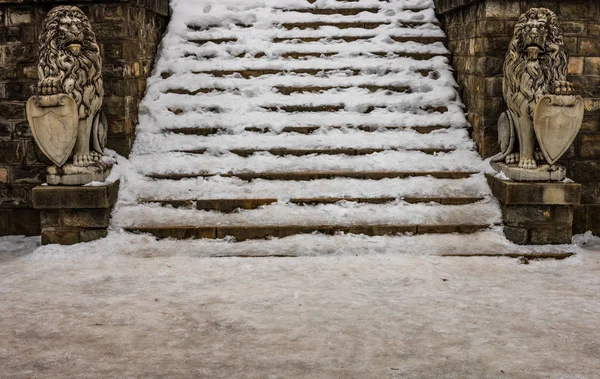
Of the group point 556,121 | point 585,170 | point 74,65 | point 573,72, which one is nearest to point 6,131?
point 74,65

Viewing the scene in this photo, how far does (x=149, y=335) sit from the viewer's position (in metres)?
4.25

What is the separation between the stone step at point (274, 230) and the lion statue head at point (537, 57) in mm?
1305

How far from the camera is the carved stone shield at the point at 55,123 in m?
6.14

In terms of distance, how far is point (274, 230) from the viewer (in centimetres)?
620

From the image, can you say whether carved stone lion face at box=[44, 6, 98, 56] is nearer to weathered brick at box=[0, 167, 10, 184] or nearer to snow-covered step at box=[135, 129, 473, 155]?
snow-covered step at box=[135, 129, 473, 155]

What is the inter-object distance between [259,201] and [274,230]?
46cm

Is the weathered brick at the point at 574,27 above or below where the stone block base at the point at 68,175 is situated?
above

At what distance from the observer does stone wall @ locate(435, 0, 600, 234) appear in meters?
6.98

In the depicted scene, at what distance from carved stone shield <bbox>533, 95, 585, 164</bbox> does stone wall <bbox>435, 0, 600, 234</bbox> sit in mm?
946

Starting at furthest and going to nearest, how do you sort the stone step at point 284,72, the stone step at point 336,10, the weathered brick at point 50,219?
the stone step at point 336,10, the stone step at point 284,72, the weathered brick at point 50,219

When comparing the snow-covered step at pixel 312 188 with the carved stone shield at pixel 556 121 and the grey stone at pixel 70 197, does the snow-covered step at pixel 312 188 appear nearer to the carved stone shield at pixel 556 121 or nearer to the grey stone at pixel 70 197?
the grey stone at pixel 70 197

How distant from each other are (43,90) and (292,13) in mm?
3996

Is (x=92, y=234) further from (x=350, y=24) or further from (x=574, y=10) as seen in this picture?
(x=574, y=10)

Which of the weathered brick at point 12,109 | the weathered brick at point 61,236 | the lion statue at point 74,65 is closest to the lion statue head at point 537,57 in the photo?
the lion statue at point 74,65
